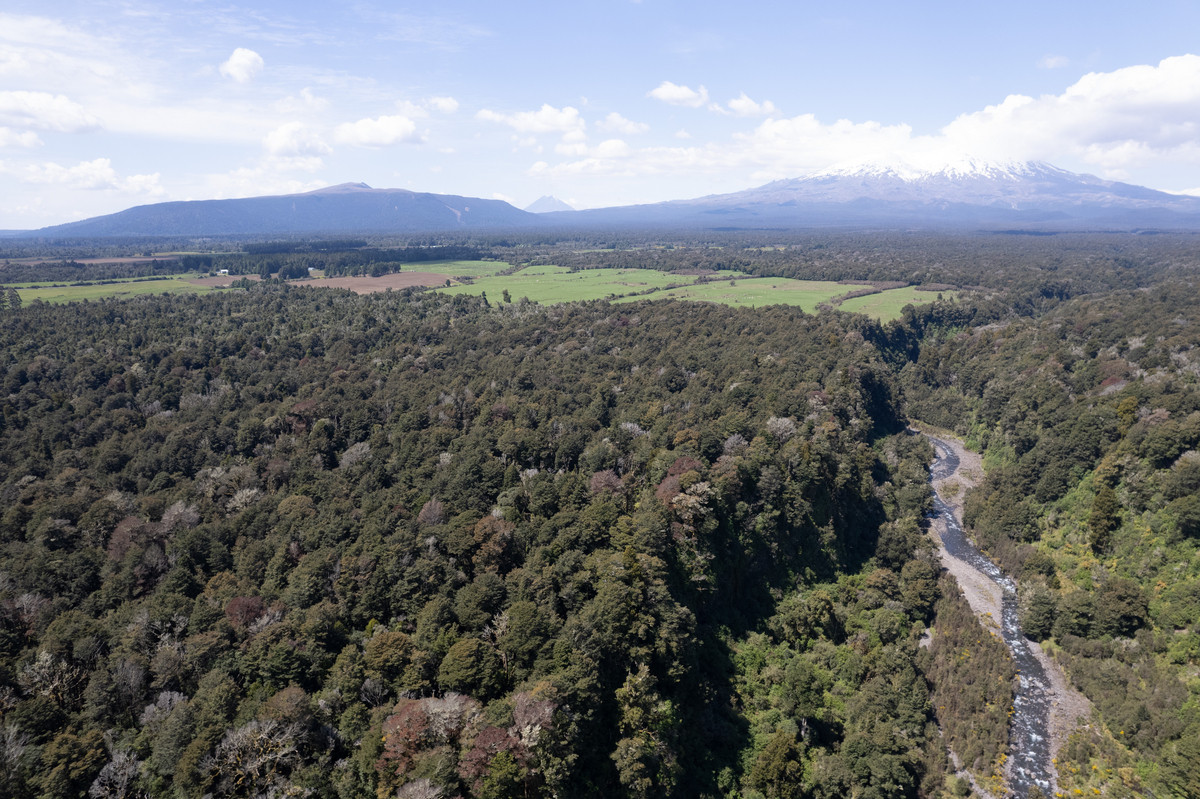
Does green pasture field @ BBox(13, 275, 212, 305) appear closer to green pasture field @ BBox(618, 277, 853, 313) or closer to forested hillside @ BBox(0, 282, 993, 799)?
forested hillside @ BBox(0, 282, 993, 799)

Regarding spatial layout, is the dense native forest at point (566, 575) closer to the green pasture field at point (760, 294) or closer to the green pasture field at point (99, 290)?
the green pasture field at point (760, 294)

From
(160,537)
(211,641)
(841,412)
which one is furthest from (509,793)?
(841,412)

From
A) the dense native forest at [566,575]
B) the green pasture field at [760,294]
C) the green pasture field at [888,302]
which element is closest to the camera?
the dense native forest at [566,575]

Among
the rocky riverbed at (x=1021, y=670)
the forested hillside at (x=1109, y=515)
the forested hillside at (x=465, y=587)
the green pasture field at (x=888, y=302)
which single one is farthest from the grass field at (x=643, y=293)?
the rocky riverbed at (x=1021, y=670)

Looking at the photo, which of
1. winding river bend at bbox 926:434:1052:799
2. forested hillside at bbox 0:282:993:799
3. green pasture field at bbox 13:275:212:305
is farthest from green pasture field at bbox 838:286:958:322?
green pasture field at bbox 13:275:212:305

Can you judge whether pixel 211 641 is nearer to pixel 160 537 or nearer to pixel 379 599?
pixel 379 599

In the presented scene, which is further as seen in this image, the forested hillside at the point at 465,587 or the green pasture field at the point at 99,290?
the green pasture field at the point at 99,290
